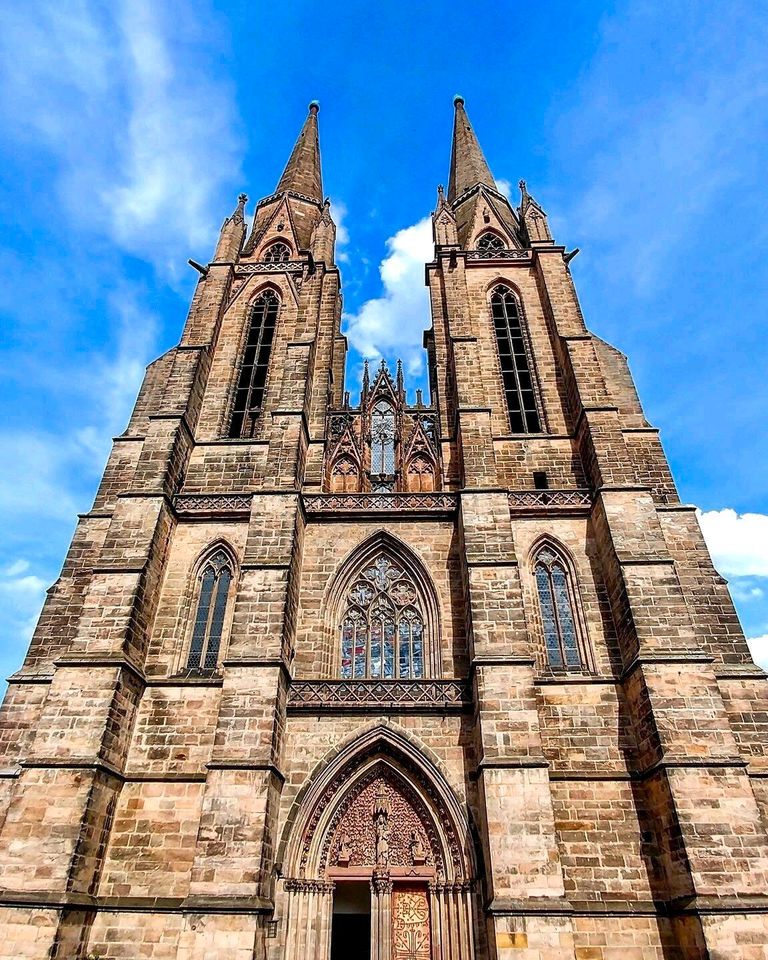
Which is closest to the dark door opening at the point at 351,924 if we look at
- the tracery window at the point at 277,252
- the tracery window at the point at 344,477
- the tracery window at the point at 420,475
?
the tracery window at the point at 344,477

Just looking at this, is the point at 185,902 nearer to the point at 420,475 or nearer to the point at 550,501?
the point at 420,475

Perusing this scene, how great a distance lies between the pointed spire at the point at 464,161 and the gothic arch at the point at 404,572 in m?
17.7

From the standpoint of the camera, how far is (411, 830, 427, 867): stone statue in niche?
11133mm

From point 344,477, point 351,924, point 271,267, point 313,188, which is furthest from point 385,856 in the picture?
point 313,188

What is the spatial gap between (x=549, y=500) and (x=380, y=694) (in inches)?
232

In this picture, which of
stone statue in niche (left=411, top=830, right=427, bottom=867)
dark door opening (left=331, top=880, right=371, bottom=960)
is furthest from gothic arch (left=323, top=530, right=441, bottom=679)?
dark door opening (left=331, top=880, right=371, bottom=960)

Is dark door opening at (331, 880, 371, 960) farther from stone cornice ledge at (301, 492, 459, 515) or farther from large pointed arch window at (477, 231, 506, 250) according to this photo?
large pointed arch window at (477, 231, 506, 250)

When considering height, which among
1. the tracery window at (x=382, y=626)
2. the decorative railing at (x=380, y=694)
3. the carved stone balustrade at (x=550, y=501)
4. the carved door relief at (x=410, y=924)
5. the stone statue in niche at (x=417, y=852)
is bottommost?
the carved door relief at (x=410, y=924)

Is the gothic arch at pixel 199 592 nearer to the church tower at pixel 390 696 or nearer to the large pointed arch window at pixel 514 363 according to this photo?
the church tower at pixel 390 696

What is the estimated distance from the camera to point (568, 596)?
44.1ft

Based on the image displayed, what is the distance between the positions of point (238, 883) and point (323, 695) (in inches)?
135

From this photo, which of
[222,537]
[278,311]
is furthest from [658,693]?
[278,311]

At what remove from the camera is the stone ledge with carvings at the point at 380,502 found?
14633 millimetres

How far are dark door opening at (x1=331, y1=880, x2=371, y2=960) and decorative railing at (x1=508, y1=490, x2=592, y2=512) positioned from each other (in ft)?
28.8
